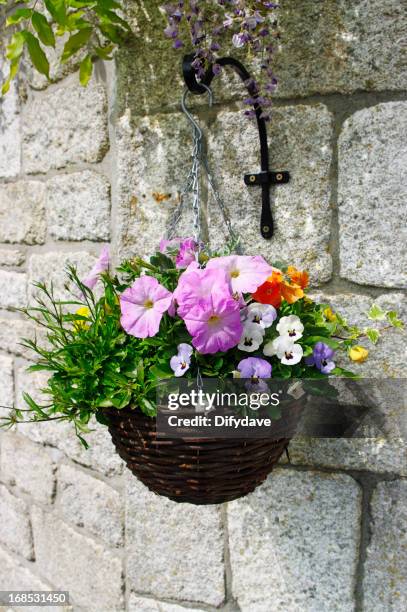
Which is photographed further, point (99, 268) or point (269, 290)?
point (99, 268)

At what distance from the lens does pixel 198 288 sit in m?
1.02

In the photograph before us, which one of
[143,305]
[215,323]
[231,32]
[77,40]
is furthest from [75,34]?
[215,323]

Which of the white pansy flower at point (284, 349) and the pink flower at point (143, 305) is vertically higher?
the pink flower at point (143, 305)

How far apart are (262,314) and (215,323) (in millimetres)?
113

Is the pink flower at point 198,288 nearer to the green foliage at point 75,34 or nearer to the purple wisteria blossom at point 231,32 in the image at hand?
the purple wisteria blossom at point 231,32

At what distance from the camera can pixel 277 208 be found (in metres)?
1.44

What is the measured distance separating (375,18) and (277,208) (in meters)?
0.47

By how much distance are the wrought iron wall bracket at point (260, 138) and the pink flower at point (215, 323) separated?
0.48 m

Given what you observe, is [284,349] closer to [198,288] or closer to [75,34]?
[198,288]

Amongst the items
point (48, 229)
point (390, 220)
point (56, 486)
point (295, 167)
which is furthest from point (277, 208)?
point (56, 486)

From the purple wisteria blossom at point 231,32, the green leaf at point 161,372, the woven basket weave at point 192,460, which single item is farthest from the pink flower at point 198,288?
the purple wisteria blossom at point 231,32

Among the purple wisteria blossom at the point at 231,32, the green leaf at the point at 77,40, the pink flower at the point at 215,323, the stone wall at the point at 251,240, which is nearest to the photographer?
the pink flower at the point at 215,323

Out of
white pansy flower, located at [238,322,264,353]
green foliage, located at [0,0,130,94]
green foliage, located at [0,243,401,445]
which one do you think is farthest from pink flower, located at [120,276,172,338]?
green foliage, located at [0,0,130,94]

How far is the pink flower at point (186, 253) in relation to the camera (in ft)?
3.88
